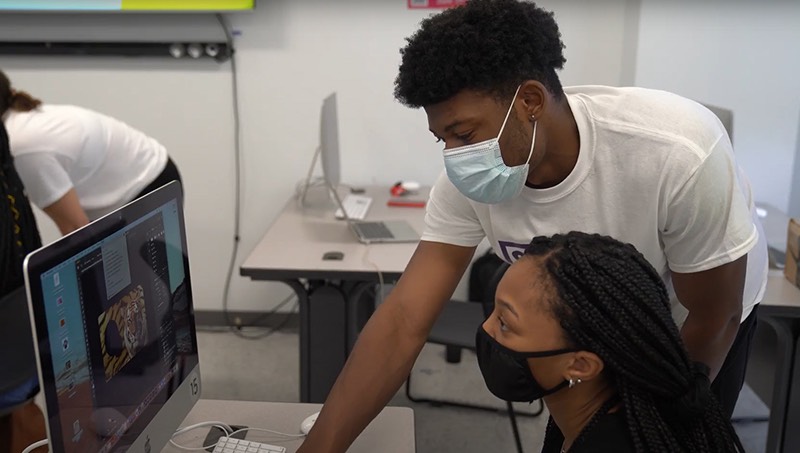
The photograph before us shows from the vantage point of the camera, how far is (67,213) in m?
→ 2.14

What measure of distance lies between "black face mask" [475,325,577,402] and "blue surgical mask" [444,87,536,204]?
0.26 meters

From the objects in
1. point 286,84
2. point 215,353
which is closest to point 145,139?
point 286,84

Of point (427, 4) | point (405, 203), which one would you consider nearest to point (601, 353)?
point (405, 203)

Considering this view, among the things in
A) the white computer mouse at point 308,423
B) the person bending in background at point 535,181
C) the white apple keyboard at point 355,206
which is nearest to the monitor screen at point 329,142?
the white apple keyboard at point 355,206

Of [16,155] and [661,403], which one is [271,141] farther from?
[661,403]

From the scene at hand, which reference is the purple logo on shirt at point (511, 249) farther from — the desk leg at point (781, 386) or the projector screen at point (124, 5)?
the projector screen at point (124, 5)

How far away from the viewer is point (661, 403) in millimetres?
1004

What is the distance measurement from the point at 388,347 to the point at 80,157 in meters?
1.48

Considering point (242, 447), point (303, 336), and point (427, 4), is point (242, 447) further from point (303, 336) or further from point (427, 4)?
point (427, 4)

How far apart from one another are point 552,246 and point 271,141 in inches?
95.3

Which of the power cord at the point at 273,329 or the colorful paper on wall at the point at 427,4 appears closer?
the colorful paper on wall at the point at 427,4

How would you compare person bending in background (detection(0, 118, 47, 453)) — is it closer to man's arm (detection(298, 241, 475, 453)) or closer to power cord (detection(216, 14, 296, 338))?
man's arm (detection(298, 241, 475, 453))

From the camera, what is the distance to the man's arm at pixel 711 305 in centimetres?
126

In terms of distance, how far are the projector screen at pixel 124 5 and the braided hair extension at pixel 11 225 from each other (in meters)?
1.32
